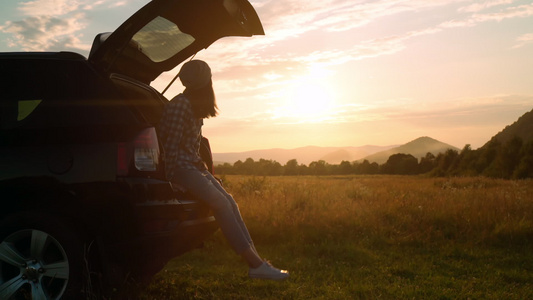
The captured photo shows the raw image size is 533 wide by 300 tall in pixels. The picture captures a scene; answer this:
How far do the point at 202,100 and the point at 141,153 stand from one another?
3.10 feet

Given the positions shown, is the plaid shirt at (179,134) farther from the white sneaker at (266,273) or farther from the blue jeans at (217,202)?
the white sneaker at (266,273)

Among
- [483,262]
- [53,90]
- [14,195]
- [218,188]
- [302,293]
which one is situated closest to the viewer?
[14,195]

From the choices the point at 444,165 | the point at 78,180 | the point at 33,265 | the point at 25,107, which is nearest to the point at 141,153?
the point at 78,180

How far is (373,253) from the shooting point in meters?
6.88

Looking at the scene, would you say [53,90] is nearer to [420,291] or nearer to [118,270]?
[118,270]

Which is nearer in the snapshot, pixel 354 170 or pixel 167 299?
pixel 167 299

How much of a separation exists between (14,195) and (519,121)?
88743 millimetres

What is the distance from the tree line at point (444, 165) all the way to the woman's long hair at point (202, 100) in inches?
750

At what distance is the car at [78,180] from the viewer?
11.8 feet

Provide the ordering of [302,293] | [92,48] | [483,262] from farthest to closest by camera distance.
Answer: [483,262] → [302,293] → [92,48]

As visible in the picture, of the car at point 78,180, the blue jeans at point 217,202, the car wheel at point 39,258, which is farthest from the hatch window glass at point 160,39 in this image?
the car wheel at point 39,258

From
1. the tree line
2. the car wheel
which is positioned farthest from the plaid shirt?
the tree line

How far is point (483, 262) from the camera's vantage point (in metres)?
6.43

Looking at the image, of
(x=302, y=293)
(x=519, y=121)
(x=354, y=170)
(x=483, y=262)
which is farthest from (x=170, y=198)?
(x=519, y=121)
